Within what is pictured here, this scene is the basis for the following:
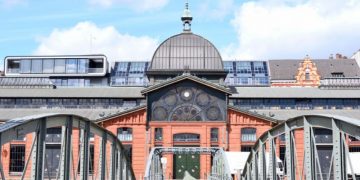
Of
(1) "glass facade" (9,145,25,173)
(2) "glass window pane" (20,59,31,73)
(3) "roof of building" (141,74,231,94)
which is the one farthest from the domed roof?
(2) "glass window pane" (20,59,31,73)

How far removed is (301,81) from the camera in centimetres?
8738

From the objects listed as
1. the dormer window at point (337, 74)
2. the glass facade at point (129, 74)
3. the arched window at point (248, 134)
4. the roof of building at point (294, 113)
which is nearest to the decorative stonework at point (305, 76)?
the dormer window at point (337, 74)

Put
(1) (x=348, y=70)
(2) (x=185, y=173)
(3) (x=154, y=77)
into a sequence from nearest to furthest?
1. (2) (x=185, y=173)
2. (3) (x=154, y=77)
3. (1) (x=348, y=70)

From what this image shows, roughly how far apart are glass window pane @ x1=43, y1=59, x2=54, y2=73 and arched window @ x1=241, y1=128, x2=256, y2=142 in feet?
145

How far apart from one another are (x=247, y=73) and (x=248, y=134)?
40.8 meters

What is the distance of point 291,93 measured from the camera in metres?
56.5

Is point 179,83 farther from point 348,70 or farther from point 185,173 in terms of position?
point 348,70

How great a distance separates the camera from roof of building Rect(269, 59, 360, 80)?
298 ft

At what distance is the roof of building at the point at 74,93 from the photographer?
185ft

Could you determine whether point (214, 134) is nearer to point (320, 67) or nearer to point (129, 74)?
point (129, 74)

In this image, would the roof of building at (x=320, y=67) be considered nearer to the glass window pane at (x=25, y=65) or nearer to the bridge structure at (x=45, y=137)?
the glass window pane at (x=25, y=65)

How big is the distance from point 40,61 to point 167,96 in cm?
4077

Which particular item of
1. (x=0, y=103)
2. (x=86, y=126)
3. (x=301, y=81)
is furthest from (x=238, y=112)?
(x=301, y=81)

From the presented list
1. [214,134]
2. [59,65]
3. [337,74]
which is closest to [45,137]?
[214,134]
